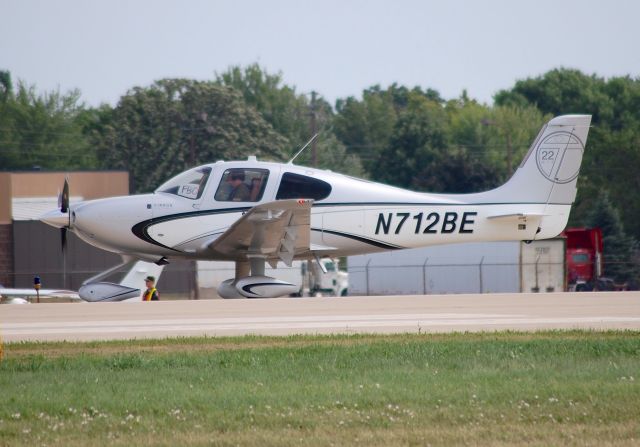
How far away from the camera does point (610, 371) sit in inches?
381

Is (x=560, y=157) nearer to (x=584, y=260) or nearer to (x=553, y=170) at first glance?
(x=553, y=170)

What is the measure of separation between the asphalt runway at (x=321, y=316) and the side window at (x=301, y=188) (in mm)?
2530

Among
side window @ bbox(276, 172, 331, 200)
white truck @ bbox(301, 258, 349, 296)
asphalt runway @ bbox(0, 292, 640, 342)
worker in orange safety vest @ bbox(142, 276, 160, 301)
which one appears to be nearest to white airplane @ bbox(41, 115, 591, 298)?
side window @ bbox(276, 172, 331, 200)

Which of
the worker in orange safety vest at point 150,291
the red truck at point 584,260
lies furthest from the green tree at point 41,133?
the worker in orange safety vest at point 150,291

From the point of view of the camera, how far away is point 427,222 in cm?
1973

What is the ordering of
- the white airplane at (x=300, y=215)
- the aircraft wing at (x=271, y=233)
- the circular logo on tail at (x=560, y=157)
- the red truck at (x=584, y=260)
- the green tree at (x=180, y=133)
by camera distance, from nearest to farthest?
the aircraft wing at (x=271, y=233) < the white airplane at (x=300, y=215) < the circular logo on tail at (x=560, y=157) < the red truck at (x=584, y=260) < the green tree at (x=180, y=133)

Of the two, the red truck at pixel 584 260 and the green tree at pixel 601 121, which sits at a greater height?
the green tree at pixel 601 121

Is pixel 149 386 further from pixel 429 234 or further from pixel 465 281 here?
pixel 465 281

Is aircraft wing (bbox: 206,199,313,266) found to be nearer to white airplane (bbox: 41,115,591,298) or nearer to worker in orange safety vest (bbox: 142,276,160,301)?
white airplane (bbox: 41,115,591,298)

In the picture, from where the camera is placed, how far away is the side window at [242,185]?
18.8 m

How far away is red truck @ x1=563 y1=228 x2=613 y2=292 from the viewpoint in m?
37.7

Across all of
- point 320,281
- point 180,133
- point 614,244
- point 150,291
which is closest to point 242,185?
point 150,291

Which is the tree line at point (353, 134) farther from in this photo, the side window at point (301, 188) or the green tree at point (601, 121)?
the side window at point (301, 188)

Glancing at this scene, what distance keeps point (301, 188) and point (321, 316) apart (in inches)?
183
